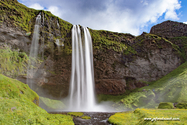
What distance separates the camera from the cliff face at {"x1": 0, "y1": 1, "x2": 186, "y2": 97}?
32562 mm

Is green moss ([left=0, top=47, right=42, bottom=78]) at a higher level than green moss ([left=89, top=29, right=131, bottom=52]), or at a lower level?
lower

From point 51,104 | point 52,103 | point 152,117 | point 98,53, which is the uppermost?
point 98,53

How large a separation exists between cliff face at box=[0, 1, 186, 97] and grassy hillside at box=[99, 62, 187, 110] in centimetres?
349

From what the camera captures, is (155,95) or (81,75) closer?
(81,75)

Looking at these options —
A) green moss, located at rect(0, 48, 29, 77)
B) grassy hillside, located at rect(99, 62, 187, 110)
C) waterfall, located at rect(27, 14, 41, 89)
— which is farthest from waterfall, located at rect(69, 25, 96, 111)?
green moss, located at rect(0, 48, 29, 77)

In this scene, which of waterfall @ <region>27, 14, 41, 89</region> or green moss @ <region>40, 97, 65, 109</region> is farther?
green moss @ <region>40, 97, 65, 109</region>

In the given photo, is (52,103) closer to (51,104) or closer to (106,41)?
(51,104)

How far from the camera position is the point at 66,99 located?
41.9 metres

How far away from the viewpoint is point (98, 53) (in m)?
44.4

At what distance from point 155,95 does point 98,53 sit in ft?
80.1

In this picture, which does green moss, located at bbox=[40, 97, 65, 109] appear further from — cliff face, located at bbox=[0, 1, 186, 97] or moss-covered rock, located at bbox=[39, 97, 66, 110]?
cliff face, located at bbox=[0, 1, 186, 97]

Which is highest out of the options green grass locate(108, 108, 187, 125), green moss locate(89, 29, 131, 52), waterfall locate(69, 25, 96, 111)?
green moss locate(89, 29, 131, 52)

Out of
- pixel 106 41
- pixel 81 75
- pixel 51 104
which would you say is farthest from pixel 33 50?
pixel 106 41

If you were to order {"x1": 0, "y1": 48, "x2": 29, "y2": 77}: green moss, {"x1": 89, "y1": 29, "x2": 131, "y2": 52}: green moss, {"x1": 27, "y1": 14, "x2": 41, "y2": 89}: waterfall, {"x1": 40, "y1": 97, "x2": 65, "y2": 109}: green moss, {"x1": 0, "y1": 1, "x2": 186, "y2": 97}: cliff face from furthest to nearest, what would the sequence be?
1. {"x1": 89, "y1": 29, "x2": 131, "y2": 52}: green moss
2. {"x1": 40, "y1": 97, "x2": 65, "y2": 109}: green moss
3. {"x1": 27, "y1": 14, "x2": 41, "y2": 89}: waterfall
4. {"x1": 0, "y1": 1, "x2": 186, "y2": 97}: cliff face
5. {"x1": 0, "y1": 48, "x2": 29, "y2": 77}: green moss
